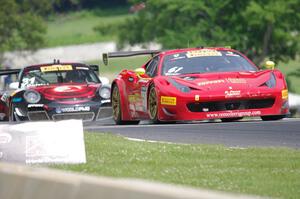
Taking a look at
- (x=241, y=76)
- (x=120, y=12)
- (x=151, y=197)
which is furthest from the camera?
(x=120, y=12)

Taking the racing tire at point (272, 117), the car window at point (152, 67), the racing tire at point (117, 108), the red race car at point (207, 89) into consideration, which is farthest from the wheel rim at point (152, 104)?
the racing tire at point (272, 117)

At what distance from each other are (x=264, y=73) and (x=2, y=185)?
1018cm

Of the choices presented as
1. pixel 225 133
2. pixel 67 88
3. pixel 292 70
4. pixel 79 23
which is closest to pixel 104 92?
pixel 67 88

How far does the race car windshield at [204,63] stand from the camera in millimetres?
17469

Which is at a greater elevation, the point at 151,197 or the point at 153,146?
the point at 151,197

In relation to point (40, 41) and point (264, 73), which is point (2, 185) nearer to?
point (264, 73)

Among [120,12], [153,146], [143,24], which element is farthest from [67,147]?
[120,12]

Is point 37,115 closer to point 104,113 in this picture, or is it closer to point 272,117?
point 104,113

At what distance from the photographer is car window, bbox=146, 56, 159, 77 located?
58.4ft

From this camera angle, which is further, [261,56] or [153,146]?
[261,56]

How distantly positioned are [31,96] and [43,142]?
29.7ft

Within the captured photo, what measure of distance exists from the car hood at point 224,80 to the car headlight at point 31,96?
139 inches

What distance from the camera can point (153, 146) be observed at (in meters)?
12.8

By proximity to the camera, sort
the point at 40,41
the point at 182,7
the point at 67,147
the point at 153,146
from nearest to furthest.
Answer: the point at 67,147
the point at 153,146
the point at 182,7
the point at 40,41
